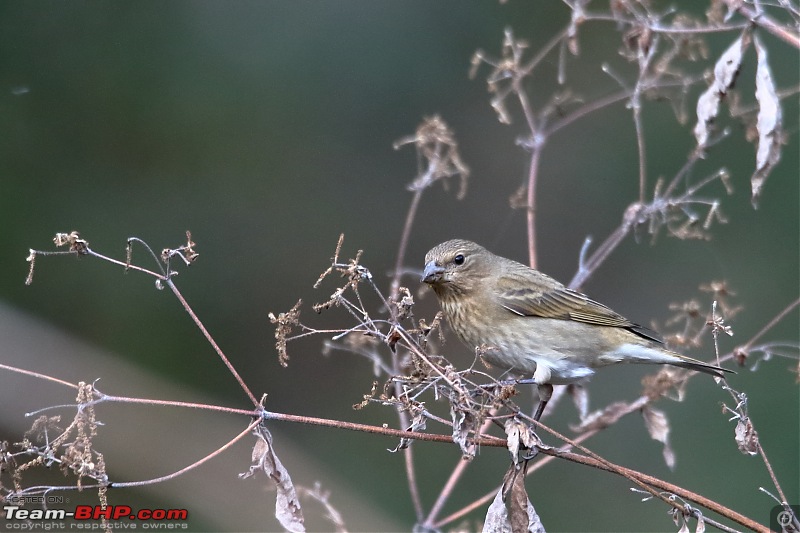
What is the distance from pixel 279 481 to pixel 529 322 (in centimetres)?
189

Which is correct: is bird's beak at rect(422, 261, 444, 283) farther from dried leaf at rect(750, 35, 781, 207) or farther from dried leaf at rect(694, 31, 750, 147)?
dried leaf at rect(750, 35, 781, 207)

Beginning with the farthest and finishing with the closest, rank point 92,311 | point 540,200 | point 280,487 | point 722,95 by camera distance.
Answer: point 540,200
point 92,311
point 722,95
point 280,487

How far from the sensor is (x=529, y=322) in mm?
4402

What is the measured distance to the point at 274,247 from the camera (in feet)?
28.1

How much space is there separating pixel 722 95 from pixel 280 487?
7.32 ft

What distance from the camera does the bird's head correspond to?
4.43m

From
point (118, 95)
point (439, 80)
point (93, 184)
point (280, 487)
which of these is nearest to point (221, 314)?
point (93, 184)

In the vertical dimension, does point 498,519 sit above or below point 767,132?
below

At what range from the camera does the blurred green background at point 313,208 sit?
7.11 metres

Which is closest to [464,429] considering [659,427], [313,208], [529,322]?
[659,427]

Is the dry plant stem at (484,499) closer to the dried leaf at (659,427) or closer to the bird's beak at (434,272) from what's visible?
the dried leaf at (659,427)

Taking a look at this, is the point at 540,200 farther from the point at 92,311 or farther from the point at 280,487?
the point at 280,487

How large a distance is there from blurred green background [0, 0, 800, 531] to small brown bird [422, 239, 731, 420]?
262 centimetres

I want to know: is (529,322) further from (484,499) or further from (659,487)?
(659,487)
